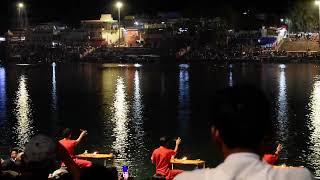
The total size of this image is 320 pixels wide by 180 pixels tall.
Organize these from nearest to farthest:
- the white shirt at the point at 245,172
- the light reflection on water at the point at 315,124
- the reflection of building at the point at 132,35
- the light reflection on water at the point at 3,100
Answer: the white shirt at the point at 245,172 → the light reflection on water at the point at 315,124 → the light reflection on water at the point at 3,100 → the reflection of building at the point at 132,35

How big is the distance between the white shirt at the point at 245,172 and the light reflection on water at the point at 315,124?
15812 millimetres

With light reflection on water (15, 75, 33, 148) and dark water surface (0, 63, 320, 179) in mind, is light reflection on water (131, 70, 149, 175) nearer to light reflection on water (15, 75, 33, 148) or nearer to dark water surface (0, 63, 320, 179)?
dark water surface (0, 63, 320, 179)

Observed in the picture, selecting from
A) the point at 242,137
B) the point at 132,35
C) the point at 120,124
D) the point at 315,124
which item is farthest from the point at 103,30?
the point at 242,137

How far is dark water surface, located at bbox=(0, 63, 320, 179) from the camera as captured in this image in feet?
73.8

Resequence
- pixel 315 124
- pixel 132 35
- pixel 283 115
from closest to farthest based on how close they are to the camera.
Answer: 1. pixel 315 124
2. pixel 283 115
3. pixel 132 35

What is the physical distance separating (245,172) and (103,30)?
379 ft

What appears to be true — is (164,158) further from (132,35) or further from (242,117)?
(132,35)

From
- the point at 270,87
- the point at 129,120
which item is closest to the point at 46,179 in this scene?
the point at 129,120

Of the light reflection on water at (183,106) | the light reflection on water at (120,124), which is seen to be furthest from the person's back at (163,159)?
the light reflection on water at (183,106)

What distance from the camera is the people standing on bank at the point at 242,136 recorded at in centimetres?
283

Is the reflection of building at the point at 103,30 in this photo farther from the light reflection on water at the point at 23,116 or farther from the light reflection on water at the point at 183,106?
the light reflection on water at the point at 23,116

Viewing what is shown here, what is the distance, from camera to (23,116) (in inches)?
1316

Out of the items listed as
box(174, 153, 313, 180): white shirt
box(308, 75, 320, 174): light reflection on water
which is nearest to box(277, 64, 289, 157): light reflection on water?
box(308, 75, 320, 174): light reflection on water

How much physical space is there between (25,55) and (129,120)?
3230 inches
